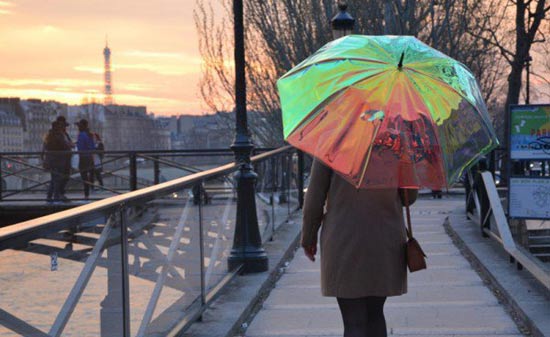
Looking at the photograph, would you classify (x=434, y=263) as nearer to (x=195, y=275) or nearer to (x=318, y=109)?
(x=195, y=275)

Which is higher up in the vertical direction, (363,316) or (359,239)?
(359,239)

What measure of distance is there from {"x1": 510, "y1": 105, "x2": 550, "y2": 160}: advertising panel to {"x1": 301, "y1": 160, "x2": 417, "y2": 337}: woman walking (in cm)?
746

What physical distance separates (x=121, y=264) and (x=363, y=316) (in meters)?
1.24

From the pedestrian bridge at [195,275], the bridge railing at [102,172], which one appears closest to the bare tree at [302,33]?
the bridge railing at [102,172]

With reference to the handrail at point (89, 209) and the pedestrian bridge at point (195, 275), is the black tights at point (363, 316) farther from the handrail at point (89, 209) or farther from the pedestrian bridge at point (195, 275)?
the handrail at point (89, 209)

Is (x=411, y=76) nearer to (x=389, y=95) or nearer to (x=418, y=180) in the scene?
(x=389, y=95)

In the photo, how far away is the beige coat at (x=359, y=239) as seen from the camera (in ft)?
15.3

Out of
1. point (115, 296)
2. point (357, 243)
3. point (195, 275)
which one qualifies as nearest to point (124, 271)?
point (115, 296)

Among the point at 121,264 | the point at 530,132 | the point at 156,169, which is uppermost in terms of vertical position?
the point at 530,132

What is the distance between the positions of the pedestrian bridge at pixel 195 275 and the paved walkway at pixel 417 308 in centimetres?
1

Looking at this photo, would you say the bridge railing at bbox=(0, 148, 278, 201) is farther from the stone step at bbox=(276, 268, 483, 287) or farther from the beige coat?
the beige coat

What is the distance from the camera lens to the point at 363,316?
4.78 m

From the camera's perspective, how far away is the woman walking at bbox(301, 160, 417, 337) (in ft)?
15.3

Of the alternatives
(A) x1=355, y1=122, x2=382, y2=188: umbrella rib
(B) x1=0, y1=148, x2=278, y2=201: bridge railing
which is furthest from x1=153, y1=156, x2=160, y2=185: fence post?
(A) x1=355, y1=122, x2=382, y2=188: umbrella rib
